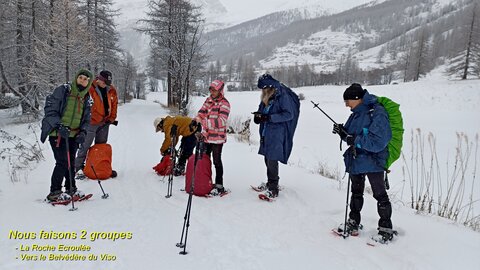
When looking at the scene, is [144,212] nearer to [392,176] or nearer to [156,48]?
[392,176]

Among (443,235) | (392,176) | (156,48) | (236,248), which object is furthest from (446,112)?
(236,248)

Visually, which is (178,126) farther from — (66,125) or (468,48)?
(468,48)

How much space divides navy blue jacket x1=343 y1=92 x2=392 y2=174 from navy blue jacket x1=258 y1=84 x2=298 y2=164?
119 cm

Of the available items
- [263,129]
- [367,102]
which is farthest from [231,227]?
[367,102]

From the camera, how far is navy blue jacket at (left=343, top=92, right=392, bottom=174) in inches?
154

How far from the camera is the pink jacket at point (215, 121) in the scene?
5.74 metres

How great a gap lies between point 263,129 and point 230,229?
1988 millimetres

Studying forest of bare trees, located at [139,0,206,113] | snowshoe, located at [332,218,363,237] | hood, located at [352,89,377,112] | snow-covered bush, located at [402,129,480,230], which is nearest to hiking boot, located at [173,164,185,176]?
snowshoe, located at [332,218,363,237]

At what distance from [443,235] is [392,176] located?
8.86m

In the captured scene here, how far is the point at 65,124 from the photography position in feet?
16.5

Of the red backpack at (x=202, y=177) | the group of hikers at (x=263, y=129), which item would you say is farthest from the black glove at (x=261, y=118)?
the red backpack at (x=202, y=177)

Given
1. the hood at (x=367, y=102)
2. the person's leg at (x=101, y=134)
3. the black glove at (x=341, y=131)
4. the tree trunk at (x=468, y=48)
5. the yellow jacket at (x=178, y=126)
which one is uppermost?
the tree trunk at (x=468, y=48)

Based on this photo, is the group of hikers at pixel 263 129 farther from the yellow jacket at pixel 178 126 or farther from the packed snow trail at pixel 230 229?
the packed snow trail at pixel 230 229

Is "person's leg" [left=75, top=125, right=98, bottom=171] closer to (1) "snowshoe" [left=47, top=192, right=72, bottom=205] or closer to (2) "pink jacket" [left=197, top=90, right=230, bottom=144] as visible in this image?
(1) "snowshoe" [left=47, top=192, right=72, bottom=205]
